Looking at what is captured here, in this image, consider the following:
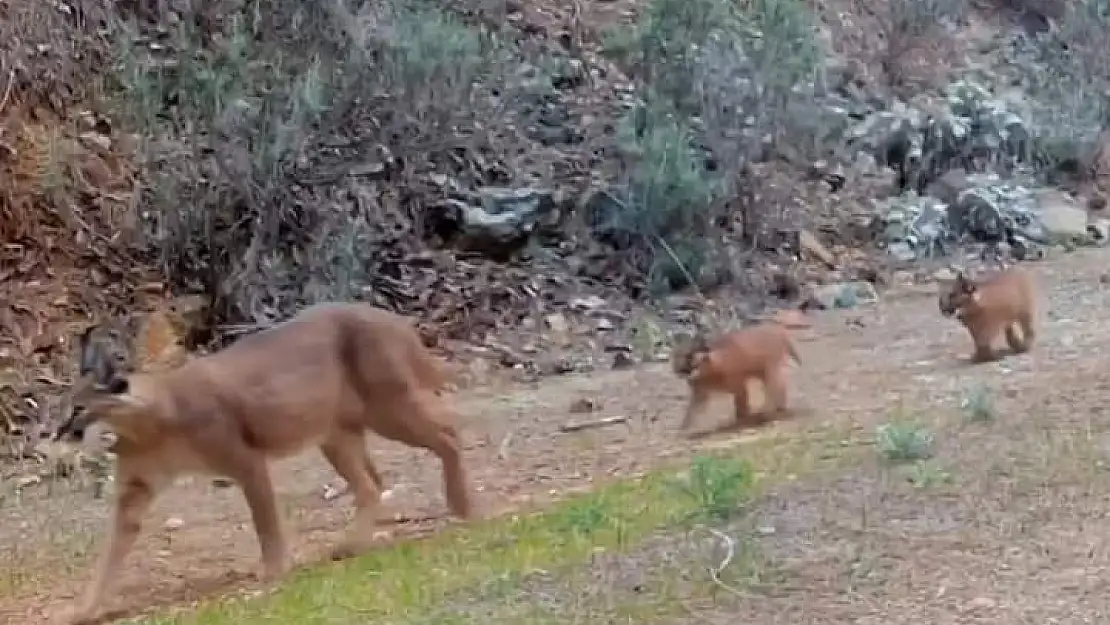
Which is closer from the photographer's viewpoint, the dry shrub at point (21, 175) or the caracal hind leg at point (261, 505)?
the caracal hind leg at point (261, 505)

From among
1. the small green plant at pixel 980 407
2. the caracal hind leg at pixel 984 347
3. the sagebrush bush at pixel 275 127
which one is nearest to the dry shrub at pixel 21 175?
the sagebrush bush at pixel 275 127

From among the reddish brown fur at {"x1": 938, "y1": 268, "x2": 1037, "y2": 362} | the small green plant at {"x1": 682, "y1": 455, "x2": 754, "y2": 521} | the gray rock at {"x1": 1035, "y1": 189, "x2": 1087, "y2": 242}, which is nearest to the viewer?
the small green plant at {"x1": 682, "y1": 455, "x2": 754, "y2": 521}

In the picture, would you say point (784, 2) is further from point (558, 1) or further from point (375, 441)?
point (375, 441)

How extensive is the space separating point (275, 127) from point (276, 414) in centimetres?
628

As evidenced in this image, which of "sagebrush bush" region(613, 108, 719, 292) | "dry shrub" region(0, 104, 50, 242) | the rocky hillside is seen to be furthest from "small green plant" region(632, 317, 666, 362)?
"dry shrub" region(0, 104, 50, 242)

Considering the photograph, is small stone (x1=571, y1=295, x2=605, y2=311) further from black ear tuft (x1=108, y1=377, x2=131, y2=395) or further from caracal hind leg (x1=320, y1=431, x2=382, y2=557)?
black ear tuft (x1=108, y1=377, x2=131, y2=395)

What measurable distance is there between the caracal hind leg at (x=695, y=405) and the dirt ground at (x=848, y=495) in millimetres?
183

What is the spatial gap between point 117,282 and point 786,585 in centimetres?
950

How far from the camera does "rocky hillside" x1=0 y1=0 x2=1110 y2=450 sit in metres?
13.9

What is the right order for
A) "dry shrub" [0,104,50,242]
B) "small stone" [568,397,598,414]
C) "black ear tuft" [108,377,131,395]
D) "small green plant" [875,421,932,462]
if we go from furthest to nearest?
"dry shrub" [0,104,50,242] → "small stone" [568,397,598,414] → "small green plant" [875,421,932,462] → "black ear tuft" [108,377,131,395]

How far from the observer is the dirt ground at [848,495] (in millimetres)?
5688

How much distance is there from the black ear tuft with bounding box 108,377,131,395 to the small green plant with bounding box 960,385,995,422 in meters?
3.63

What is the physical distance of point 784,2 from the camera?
53.6 feet

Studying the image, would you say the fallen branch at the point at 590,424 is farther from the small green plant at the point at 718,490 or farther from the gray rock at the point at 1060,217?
the gray rock at the point at 1060,217
